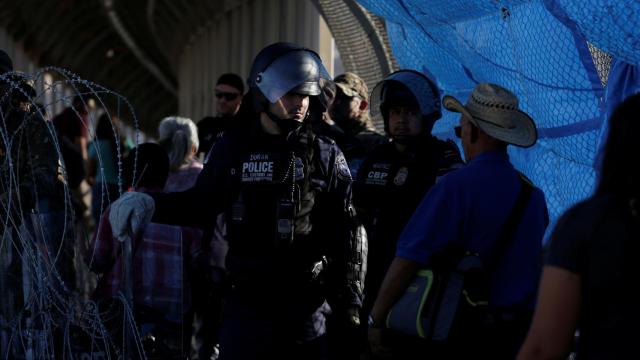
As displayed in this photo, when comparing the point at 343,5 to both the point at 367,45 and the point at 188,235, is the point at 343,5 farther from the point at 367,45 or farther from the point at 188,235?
the point at 188,235

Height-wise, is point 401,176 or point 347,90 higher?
point 347,90

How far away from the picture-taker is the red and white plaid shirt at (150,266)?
22.9ft

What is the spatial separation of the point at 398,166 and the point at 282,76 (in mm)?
851

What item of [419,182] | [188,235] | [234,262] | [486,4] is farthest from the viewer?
[188,235]

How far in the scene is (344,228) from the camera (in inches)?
229

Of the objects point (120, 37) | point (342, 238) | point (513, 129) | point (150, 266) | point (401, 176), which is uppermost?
point (120, 37)

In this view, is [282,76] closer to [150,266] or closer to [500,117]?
[500,117]

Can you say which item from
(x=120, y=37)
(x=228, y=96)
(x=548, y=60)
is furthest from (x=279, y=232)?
(x=120, y=37)

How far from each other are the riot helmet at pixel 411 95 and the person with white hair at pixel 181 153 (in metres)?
1.86

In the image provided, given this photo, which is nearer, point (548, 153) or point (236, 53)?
point (548, 153)

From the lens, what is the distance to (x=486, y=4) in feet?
22.6

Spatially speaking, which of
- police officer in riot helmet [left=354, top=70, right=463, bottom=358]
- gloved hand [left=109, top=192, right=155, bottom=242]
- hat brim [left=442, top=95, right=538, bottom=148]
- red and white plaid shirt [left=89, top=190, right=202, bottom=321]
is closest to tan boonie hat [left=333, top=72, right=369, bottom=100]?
red and white plaid shirt [left=89, top=190, right=202, bottom=321]

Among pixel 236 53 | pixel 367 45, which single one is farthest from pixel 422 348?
pixel 236 53

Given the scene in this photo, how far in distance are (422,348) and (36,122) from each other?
3.64 metres
